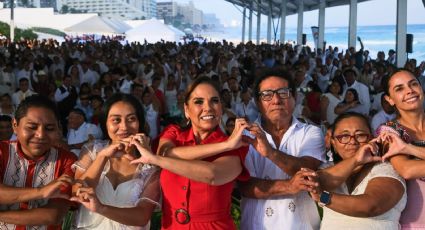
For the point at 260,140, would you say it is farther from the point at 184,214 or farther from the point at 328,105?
the point at 328,105

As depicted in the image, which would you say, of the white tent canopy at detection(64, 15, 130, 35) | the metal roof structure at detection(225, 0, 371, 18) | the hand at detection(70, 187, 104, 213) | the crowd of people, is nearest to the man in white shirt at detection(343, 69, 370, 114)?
the crowd of people

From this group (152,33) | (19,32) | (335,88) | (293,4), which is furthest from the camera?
(19,32)

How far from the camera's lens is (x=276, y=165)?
8.43 ft

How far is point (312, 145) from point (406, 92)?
0.51 meters

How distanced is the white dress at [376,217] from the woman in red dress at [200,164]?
48 centimetres

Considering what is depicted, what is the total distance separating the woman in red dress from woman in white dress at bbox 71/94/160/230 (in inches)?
Answer: 3.5

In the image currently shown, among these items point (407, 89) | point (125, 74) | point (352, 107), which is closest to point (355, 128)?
point (407, 89)

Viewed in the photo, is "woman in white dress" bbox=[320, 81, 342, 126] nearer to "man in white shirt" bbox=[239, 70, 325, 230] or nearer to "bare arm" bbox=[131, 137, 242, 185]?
"man in white shirt" bbox=[239, 70, 325, 230]

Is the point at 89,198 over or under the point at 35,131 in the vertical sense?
under

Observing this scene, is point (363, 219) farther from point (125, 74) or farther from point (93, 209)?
point (125, 74)

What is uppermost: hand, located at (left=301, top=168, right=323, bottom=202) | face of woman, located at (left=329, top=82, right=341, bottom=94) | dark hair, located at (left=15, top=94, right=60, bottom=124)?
face of woman, located at (left=329, top=82, right=341, bottom=94)

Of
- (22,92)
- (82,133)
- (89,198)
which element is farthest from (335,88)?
(89,198)

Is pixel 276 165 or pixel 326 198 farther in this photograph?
pixel 276 165

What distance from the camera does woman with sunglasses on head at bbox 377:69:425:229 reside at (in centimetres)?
231
